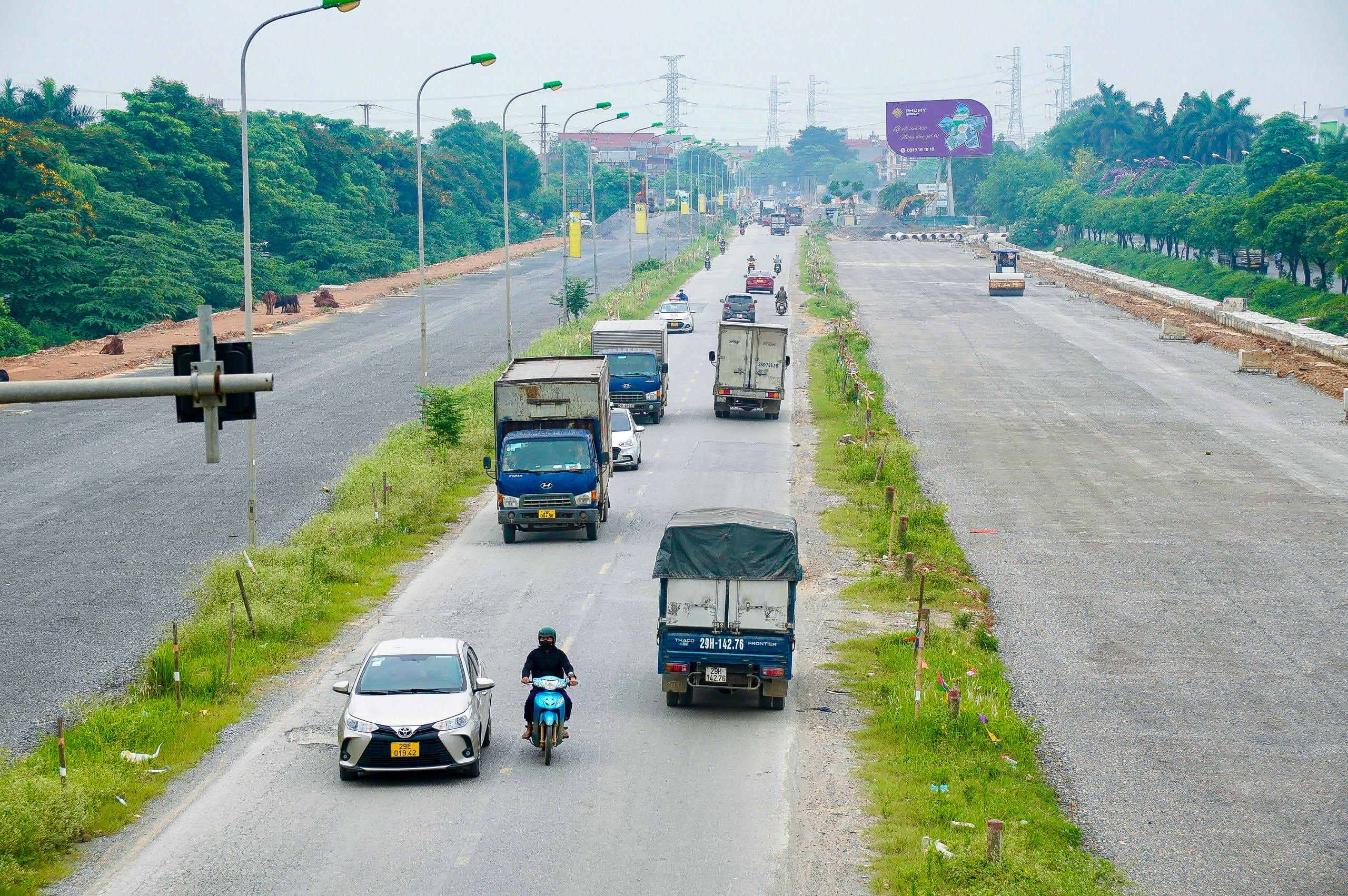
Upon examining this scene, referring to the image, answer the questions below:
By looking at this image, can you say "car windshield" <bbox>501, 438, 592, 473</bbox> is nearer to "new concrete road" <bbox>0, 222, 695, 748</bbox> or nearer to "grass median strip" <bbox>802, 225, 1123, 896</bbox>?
"new concrete road" <bbox>0, 222, 695, 748</bbox>

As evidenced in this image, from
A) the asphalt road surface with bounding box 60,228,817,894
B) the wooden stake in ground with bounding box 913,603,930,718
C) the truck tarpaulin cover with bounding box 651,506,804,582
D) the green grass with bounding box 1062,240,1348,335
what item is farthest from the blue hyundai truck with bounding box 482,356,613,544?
the green grass with bounding box 1062,240,1348,335

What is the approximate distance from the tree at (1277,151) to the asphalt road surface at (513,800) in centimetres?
9679

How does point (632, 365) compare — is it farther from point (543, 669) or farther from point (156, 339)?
Result: point (156, 339)

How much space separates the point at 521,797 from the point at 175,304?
6892 centimetres

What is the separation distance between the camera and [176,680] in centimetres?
1958

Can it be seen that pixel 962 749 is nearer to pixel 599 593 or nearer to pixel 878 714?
pixel 878 714

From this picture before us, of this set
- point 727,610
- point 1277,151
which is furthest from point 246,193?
point 1277,151

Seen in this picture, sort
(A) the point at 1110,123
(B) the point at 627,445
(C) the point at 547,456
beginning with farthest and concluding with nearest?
(A) the point at 1110,123 → (B) the point at 627,445 → (C) the point at 547,456

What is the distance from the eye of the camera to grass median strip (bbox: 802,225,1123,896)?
46.3ft

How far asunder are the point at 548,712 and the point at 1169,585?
15.1 metres

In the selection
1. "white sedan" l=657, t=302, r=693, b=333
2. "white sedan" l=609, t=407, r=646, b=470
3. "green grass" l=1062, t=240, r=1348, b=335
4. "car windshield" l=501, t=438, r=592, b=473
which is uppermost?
"green grass" l=1062, t=240, r=1348, b=335

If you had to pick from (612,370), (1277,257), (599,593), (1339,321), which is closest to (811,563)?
(599,593)

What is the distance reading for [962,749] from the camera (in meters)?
17.7

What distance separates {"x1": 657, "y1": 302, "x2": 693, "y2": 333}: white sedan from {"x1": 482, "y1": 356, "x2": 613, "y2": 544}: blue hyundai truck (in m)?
46.7
